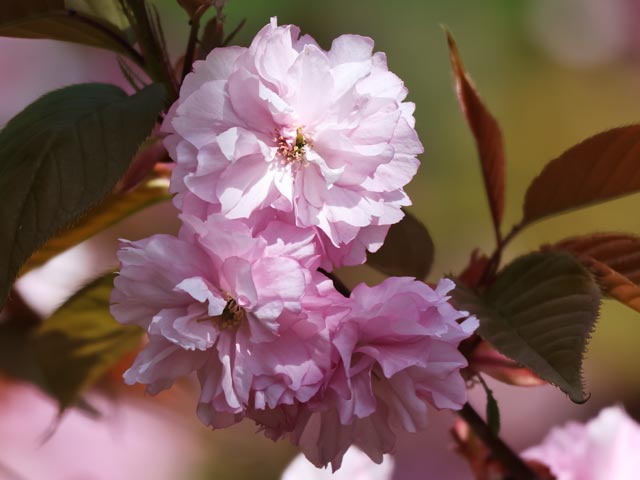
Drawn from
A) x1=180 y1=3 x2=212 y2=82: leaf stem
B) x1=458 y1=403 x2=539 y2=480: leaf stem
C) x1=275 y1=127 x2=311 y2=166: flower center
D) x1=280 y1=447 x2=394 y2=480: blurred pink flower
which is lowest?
x1=280 y1=447 x2=394 y2=480: blurred pink flower

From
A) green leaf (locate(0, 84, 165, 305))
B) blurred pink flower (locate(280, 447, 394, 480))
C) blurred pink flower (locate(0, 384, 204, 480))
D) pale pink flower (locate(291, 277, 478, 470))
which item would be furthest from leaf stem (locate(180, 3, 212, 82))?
blurred pink flower (locate(0, 384, 204, 480))

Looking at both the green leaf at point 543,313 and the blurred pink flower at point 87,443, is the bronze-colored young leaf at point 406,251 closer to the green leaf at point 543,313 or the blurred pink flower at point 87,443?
the green leaf at point 543,313

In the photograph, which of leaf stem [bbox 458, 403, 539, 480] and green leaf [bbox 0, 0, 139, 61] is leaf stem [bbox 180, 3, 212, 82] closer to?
green leaf [bbox 0, 0, 139, 61]

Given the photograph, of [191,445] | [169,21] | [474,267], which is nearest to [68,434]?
[191,445]

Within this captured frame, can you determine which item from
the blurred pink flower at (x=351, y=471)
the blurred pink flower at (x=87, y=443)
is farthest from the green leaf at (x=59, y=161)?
the blurred pink flower at (x=87, y=443)

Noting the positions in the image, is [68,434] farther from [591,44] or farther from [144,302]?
[591,44]

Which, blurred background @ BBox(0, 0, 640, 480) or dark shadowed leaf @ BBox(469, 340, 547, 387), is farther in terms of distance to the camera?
blurred background @ BBox(0, 0, 640, 480)
